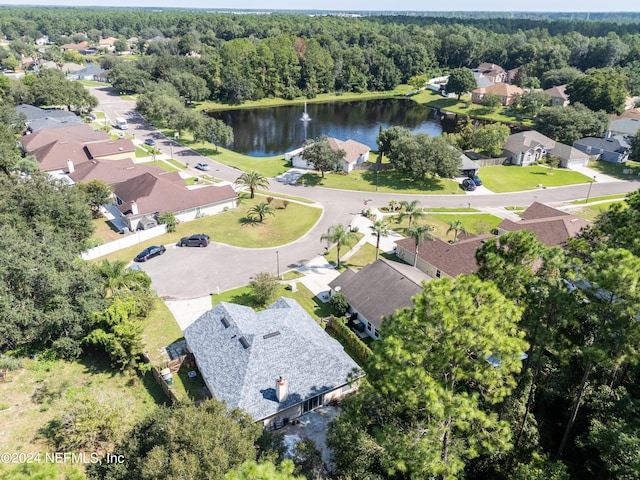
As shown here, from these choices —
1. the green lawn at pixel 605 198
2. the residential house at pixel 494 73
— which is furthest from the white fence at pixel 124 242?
the residential house at pixel 494 73

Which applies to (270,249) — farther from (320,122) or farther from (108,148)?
(320,122)

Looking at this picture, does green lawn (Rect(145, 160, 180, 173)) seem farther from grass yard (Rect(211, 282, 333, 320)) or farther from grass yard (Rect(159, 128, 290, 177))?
grass yard (Rect(211, 282, 333, 320))

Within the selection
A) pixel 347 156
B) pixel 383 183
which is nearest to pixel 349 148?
pixel 347 156

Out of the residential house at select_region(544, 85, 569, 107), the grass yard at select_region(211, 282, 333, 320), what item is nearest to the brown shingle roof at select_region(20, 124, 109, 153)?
the grass yard at select_region(211, 282, 333, 320)

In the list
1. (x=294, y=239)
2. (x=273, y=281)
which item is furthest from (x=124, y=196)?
(x=273, y=281)

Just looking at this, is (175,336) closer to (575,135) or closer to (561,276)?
(561,276)
